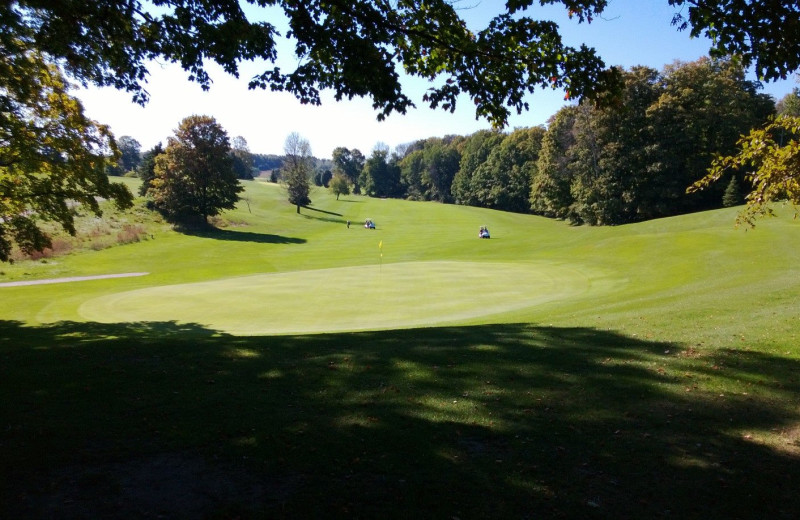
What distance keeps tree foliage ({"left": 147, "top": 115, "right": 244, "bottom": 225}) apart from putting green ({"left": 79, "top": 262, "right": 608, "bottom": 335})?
3396cm

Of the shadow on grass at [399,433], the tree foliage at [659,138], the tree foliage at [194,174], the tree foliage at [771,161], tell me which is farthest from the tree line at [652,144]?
the shadow on grass at [399,433]

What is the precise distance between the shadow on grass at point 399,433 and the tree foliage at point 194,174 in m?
52.9

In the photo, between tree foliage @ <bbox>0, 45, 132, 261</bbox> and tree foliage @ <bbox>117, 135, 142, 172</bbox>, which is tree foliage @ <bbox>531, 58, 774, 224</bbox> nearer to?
tree foliage @ <bbox>0, 45, 132, 261</bbox>

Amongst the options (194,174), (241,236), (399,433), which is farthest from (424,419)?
(194,174)

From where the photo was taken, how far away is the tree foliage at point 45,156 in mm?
15891

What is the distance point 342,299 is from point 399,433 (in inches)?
629

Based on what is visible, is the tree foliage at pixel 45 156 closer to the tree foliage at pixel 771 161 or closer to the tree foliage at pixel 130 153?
the tree foliage at pixel 771 161

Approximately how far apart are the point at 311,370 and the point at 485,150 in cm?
11377

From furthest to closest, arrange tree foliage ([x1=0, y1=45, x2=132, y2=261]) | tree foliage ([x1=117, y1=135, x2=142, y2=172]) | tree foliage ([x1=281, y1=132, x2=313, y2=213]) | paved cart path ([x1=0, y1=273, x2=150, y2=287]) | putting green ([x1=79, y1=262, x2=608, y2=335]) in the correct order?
tree foliage ([x1=117, y1=135, x2=142, y2=172]) < tree foliage ([x1=281, y1=132, x2=313, y2=213]) < paved cart path ([x1=0, y1=273, x2=150, y2=287]) < putting green ([x1=79, y1=262, x2=608, y2=335]) < tree foliage ([x1=0, y1=45, x2=132, y2=261])

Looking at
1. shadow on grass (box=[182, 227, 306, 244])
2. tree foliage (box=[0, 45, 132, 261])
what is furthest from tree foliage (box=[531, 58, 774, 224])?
tree foliage (box=[0, 45, 132, 261])

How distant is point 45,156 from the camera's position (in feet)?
54.6

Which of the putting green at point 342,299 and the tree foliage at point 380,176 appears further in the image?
the tree foliage at point 380,176

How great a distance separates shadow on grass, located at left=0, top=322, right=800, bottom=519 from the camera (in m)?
4.39

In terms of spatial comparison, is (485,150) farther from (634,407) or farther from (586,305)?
(634,407)
